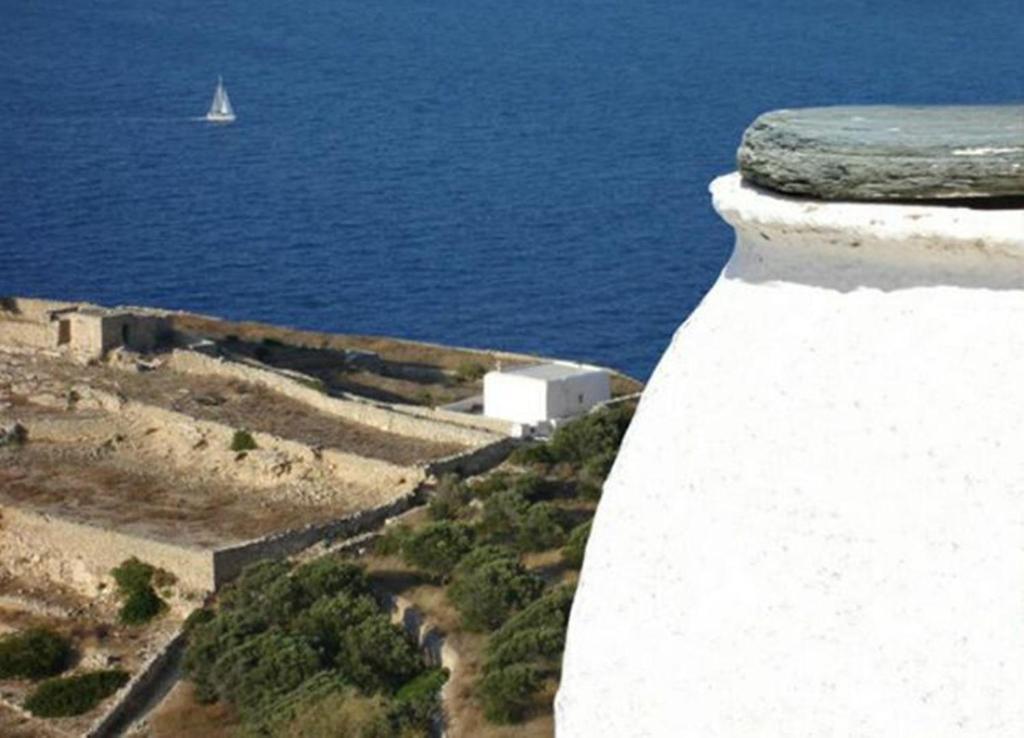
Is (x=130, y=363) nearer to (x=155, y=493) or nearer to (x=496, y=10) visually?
(x=155, y=493)

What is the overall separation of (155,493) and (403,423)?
3193 millimetres

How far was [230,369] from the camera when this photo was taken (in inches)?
1144

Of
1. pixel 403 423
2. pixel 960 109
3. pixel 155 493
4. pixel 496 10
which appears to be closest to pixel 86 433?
pixel 155 493

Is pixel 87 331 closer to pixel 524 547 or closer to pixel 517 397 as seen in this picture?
pixel 517 397

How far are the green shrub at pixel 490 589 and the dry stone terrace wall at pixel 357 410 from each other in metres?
5.22

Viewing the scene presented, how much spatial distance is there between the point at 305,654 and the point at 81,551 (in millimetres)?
4725

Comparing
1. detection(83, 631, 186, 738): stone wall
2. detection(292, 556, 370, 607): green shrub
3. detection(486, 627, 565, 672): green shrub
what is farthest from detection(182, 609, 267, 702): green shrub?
detection(486, 627, 565, 672): green shrub

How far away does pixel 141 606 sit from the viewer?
71.9 feet

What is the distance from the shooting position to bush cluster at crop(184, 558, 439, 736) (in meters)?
17.8

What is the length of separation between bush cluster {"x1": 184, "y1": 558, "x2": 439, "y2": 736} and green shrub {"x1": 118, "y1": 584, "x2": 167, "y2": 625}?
2.65 feet

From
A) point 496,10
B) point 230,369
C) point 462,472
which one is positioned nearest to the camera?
point 462,472

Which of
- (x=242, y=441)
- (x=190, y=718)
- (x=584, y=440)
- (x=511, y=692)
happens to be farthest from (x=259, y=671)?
(x=242, y=441)

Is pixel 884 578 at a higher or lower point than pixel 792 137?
lower

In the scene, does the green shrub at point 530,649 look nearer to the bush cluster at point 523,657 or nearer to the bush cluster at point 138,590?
the bush cluster at point 523,657
